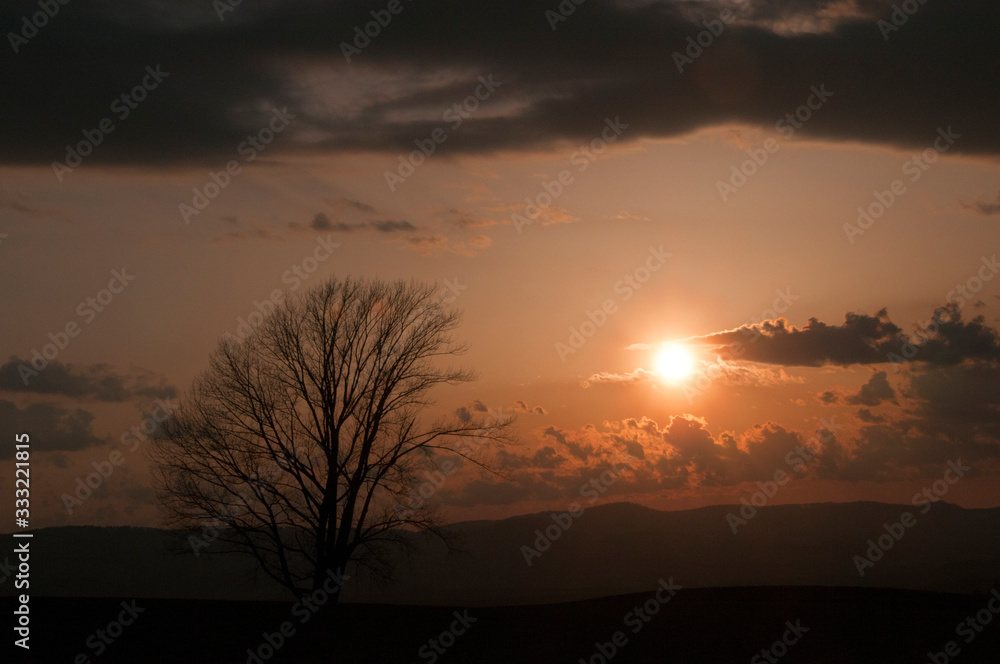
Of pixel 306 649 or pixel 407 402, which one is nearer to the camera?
pixel 306 649

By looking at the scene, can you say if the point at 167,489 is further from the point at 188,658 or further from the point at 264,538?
the point at 188,658

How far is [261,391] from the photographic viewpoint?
89.5 ft

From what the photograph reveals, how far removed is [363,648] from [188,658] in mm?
3905

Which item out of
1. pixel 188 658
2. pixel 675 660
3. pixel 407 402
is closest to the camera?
pixel 675 660

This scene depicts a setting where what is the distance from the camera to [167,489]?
2598 cm

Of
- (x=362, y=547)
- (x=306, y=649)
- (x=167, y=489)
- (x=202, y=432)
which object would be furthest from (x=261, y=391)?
(x=306, y=649)

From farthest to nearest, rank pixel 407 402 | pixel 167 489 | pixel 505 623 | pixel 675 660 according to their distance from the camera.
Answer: pixel 407 402, pixel 167 489, pixel 505 623, pixel 675 660

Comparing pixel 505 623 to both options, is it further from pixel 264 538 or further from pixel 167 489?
pixel 167 489

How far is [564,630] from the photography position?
65.3 feet

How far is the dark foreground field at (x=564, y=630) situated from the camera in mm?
17531

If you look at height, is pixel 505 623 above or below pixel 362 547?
below

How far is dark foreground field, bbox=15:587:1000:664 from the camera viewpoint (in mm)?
17531

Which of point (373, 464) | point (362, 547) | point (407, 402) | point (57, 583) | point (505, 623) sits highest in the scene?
point (57, 583)

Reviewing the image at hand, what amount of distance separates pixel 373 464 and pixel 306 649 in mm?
7858
